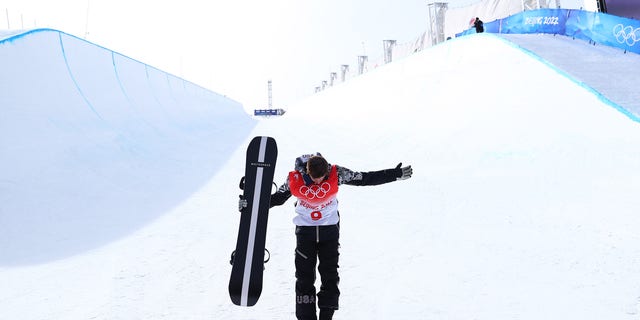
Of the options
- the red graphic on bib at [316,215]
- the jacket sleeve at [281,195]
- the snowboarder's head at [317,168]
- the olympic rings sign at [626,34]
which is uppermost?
the olympic rings sign at [626,34]

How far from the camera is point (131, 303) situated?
11.1 feet

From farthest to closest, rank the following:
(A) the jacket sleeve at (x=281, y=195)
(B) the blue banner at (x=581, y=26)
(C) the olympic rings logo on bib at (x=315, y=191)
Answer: (B) the blue banner at (x=581, y=26), (A) the jacket sleeve at (x=281, y=195), (C) the olympic rings logo on bib at (x=315, y=191)

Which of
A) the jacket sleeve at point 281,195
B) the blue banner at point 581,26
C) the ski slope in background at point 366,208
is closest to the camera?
the jacket sleeve at point 281,195

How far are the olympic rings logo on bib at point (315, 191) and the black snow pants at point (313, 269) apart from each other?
22 cm

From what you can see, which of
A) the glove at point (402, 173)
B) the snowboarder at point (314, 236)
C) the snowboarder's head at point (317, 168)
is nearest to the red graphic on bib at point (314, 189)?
the snowboarder at point (314, 236)

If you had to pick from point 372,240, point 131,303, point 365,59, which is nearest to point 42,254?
point 131,303

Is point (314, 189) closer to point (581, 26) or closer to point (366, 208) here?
point (366, 208)

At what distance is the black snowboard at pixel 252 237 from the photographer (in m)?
3.19

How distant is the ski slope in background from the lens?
3.44m

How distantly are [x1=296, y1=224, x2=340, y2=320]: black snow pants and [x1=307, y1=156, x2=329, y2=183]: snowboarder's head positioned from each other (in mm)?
380

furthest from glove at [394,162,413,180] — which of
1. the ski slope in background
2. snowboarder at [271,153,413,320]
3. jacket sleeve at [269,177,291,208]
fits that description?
the ski slope in background

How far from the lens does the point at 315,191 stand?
2.96 metres

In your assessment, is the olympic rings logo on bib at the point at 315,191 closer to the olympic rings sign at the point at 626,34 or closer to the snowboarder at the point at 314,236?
the snowboarder at the point at 314,236

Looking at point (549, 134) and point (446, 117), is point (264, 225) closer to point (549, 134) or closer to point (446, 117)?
point (549, 134)
